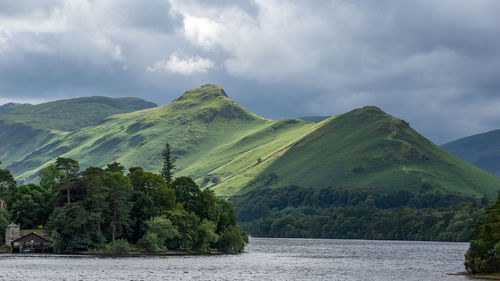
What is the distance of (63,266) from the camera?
16075 centimetres

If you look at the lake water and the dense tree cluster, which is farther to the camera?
the lake water

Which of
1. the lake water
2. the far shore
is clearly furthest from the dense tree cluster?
the lake water

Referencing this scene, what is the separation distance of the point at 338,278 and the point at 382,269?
33936 mm

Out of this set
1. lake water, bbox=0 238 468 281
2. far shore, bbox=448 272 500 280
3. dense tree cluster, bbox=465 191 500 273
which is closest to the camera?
far shore, bbox=448 272 500 280

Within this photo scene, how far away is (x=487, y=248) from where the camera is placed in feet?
456

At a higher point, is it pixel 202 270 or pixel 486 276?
pixel 202 270

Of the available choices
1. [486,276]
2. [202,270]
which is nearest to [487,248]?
[486,276]

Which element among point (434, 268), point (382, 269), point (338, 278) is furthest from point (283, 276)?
point (434, 268)

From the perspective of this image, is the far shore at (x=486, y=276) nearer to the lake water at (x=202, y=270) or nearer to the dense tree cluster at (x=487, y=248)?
the dense tree cluster at (x=487, y=248)

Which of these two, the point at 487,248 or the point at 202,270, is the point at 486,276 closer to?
the point at 487,248

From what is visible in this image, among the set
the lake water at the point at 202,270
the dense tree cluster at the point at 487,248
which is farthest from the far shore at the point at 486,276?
the lake water at the point at 202,270

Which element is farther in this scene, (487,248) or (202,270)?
(202,270)

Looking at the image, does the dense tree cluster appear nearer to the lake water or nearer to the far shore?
the far shore

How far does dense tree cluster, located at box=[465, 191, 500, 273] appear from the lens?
445ft
